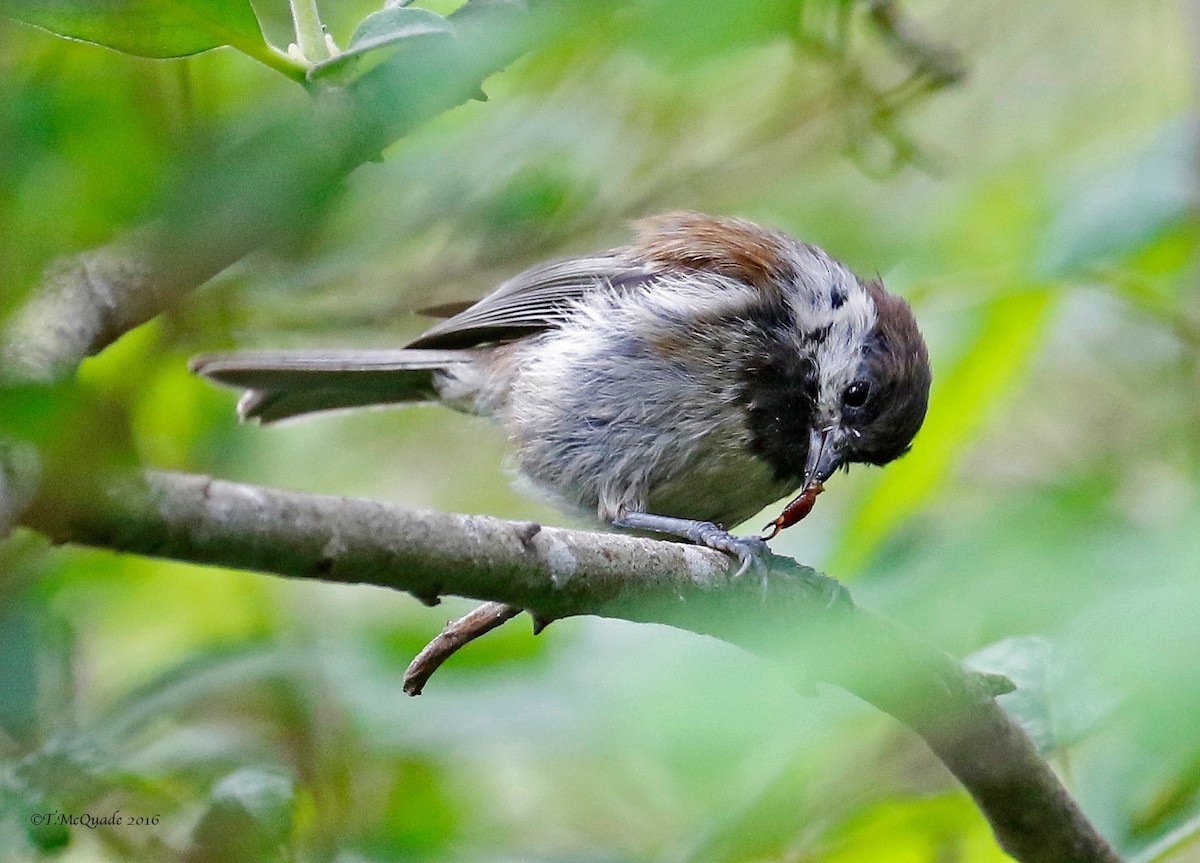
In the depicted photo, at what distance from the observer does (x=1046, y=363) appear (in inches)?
243

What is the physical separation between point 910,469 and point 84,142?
239 centimetres

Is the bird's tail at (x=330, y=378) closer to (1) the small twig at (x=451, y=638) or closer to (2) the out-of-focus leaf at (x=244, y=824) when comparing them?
(1) the small twig at (x=451, y=638)

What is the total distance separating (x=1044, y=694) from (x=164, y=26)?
2047 mm

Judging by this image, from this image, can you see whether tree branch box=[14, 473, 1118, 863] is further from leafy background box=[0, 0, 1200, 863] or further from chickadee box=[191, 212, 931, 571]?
chickadee box=[191, 212, 931, 571]

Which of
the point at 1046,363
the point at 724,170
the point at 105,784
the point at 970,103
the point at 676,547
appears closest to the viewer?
the point at 105,784

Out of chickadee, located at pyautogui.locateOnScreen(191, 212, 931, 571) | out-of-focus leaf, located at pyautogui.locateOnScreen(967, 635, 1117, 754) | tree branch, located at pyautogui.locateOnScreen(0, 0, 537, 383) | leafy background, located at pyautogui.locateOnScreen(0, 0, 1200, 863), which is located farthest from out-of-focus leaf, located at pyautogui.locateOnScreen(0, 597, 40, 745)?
out-of-focus leaf, located at pyautogui.locateOnScreen(967, 635, 1117, 754)

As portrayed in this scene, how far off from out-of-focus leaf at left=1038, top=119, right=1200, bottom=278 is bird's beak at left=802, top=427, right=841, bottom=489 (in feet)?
2.78

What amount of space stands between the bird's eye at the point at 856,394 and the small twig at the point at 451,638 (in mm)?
1700

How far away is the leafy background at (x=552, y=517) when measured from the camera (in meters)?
1.56

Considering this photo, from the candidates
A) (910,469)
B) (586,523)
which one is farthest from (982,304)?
(586,523)

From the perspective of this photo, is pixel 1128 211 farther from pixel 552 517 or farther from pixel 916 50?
pixel 552 517

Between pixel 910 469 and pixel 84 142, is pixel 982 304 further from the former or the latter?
pixel 84 142

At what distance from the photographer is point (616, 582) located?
2264 mm

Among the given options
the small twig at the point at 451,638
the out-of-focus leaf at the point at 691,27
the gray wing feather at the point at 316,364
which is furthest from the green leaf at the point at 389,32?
the gray wing feather at the point at 316,364
